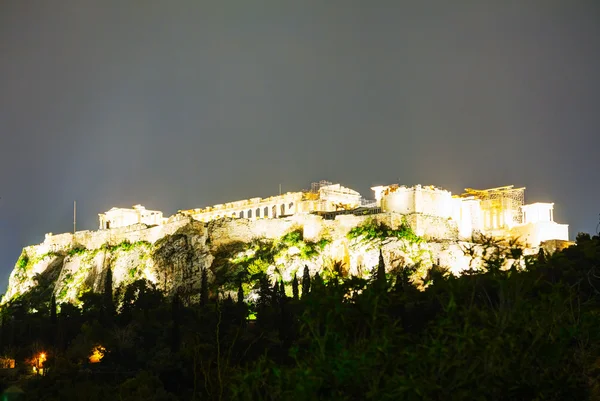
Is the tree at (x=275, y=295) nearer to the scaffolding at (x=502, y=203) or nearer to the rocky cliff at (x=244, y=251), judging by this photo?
the rocky cliff at (x=244, y=251)

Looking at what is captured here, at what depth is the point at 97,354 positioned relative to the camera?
118 ft

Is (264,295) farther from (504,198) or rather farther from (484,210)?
(504,198)

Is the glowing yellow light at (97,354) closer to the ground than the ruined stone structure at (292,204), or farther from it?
closer to the ground

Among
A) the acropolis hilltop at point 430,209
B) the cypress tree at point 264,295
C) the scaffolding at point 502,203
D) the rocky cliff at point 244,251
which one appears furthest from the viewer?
the scaffolding at point 502,203

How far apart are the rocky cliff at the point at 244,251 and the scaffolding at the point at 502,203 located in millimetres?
7026

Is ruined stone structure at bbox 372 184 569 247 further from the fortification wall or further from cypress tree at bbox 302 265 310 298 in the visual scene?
the fortification wall

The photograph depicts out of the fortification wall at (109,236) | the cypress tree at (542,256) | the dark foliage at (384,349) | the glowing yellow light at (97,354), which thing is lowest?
the glowing yellow light at (97,354)

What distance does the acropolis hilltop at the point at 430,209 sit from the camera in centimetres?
4900

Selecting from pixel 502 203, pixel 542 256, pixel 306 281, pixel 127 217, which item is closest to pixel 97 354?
pixel 306 281

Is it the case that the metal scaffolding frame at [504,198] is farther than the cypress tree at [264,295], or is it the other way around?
the metal scaffolding frame at [504,198]

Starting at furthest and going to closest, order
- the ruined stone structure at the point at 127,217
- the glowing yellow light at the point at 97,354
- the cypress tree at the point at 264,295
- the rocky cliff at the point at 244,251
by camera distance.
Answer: the ruined stone structure at the point at 127,217, the rocky cliff at the point at 244,251, the cypress tree at the point at 264,295, the glowing yellow light at the point at 97,354

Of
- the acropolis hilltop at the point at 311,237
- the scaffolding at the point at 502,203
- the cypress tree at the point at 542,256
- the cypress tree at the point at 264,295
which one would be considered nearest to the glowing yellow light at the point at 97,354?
the cypress tree at the point at 264,295

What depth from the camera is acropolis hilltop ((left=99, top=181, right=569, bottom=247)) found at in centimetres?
4900

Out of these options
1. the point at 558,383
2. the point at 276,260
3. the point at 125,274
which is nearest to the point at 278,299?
the point at 276,260
